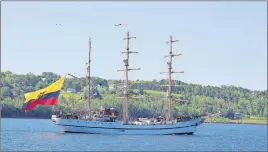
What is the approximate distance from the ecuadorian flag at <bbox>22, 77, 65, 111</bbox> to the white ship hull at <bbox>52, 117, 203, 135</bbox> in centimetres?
544

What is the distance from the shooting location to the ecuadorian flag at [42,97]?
93.1 m

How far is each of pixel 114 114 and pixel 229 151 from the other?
28.5 metres

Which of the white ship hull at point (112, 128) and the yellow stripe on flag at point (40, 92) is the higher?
the yellow stripe on flag at point (40, 92)

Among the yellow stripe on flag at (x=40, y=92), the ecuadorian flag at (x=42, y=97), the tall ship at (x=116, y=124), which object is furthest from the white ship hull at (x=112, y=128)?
the yellow stripe on flag at (x=40, y=92)

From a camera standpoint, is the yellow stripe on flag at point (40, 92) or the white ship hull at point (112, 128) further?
the white ship hull at point (112, 128)

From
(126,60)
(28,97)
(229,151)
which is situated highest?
(126,60)

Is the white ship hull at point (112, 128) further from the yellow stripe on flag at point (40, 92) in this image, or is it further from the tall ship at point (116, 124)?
A: the yellow stripe on flag at point (40, 92)

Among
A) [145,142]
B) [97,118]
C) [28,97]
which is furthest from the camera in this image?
[97,118]

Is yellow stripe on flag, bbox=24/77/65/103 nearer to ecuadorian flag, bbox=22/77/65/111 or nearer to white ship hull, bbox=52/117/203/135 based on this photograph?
ecuadorian flag, bbox=22/77/65/111

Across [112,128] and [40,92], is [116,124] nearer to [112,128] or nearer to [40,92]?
[112,128]

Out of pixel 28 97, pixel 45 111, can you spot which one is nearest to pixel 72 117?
pixel 28 97

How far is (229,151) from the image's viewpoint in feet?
255

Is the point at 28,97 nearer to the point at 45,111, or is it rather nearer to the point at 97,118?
the point at 97,118

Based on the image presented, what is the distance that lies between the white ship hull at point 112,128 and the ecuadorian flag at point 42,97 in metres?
5.44
